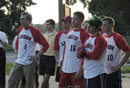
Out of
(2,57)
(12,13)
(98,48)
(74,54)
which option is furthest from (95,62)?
(12,13)

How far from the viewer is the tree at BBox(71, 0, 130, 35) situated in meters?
41.5

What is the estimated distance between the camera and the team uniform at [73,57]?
4984 millimetres

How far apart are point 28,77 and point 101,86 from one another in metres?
1.86

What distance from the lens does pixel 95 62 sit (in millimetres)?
4426

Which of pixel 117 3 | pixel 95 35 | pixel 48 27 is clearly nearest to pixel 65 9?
pixel 48 27

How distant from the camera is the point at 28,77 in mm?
5574

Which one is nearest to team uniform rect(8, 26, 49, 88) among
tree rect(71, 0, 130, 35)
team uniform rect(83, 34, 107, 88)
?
team uniform rect(83, 34, 107, 88)

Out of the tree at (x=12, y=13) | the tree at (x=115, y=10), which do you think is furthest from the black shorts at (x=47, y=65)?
the tree at (x=115, y=10)

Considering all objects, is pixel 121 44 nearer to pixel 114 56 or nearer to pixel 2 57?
pixel 114 56

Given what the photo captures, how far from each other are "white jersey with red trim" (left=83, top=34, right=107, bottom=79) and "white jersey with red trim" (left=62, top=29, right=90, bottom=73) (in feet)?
1.48

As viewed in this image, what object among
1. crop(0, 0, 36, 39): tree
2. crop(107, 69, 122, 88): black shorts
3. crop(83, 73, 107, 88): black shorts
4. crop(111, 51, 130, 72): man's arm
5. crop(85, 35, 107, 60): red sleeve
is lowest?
crop(107, 69, 122, 88): black shorts

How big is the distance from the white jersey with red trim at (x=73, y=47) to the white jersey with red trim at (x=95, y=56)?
452 mm

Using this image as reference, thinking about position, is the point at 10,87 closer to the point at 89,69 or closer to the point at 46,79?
the point at 46,79

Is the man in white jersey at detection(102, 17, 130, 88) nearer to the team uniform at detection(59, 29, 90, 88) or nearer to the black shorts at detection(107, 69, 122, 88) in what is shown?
the black shorts at detection(107, 69, 122, 88)
